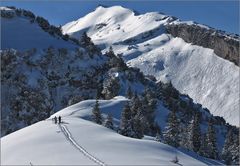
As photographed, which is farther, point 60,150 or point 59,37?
point 59,37

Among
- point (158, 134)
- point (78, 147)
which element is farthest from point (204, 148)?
point (78, 147)

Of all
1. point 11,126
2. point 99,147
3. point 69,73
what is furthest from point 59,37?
point 99,147

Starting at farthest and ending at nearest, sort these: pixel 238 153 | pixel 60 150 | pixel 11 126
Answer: pixel 11 126
pixel 238 153
pixel 60 150

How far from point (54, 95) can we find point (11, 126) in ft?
54.9

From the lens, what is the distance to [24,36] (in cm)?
13312

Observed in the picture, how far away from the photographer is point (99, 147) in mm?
30344

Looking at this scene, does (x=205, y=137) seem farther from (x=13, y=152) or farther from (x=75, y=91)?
(x=13, y=152)

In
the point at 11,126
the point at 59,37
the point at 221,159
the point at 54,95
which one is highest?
the point at 59,37

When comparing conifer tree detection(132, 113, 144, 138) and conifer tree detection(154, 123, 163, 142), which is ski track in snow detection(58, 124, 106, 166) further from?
conifer tree detection(132, 113, 144, 138)

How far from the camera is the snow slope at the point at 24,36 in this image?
12738 cm

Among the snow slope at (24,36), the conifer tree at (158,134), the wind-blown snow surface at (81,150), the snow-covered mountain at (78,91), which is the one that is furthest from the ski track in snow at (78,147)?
the snow slope at (24,36)

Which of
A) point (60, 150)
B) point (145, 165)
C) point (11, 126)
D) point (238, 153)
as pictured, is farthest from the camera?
point (11, 126)

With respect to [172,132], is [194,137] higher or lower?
higher

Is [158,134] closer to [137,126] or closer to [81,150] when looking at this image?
[137,126]
